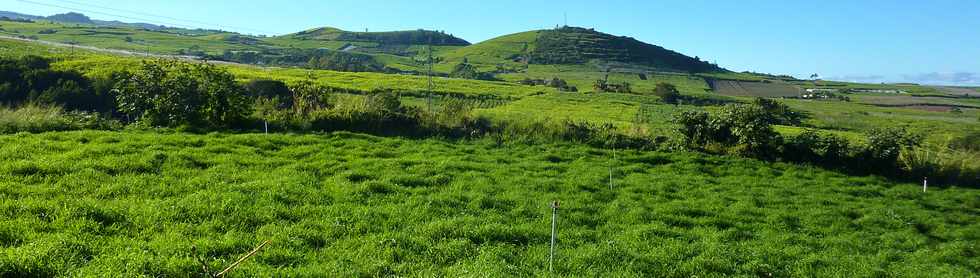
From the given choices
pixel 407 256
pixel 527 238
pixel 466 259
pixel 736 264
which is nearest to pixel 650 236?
pixel 736 264

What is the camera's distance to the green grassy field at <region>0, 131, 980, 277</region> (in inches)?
255

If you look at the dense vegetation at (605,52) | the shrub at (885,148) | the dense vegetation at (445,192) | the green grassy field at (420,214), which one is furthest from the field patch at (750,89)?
the green grassy field at (420,214)

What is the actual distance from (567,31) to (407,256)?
7355 inches

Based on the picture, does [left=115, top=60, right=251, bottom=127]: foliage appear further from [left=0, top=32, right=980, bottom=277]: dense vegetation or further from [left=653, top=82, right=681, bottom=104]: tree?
[left=653, top=82, right=681, bottom=104]: tree

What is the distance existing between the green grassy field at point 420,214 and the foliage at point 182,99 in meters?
1.91

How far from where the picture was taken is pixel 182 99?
604 inches

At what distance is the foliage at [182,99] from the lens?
15.3 meters

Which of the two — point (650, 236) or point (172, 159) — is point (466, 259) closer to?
point (650, 236)

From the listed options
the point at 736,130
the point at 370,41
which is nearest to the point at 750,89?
the point at 736,130

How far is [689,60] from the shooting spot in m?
171

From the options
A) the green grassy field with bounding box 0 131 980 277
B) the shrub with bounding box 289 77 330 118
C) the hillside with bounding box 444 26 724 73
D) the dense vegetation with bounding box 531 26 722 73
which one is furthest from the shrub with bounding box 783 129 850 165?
the dense vegetation with bounding box 531 26 722 73

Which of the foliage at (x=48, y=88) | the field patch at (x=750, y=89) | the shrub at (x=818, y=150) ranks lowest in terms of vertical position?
the shrub at (x=818, y=150)

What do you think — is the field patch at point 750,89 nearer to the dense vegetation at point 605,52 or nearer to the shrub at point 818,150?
the dense vegetation at point 605,52

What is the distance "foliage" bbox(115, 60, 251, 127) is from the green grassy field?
1.91m
